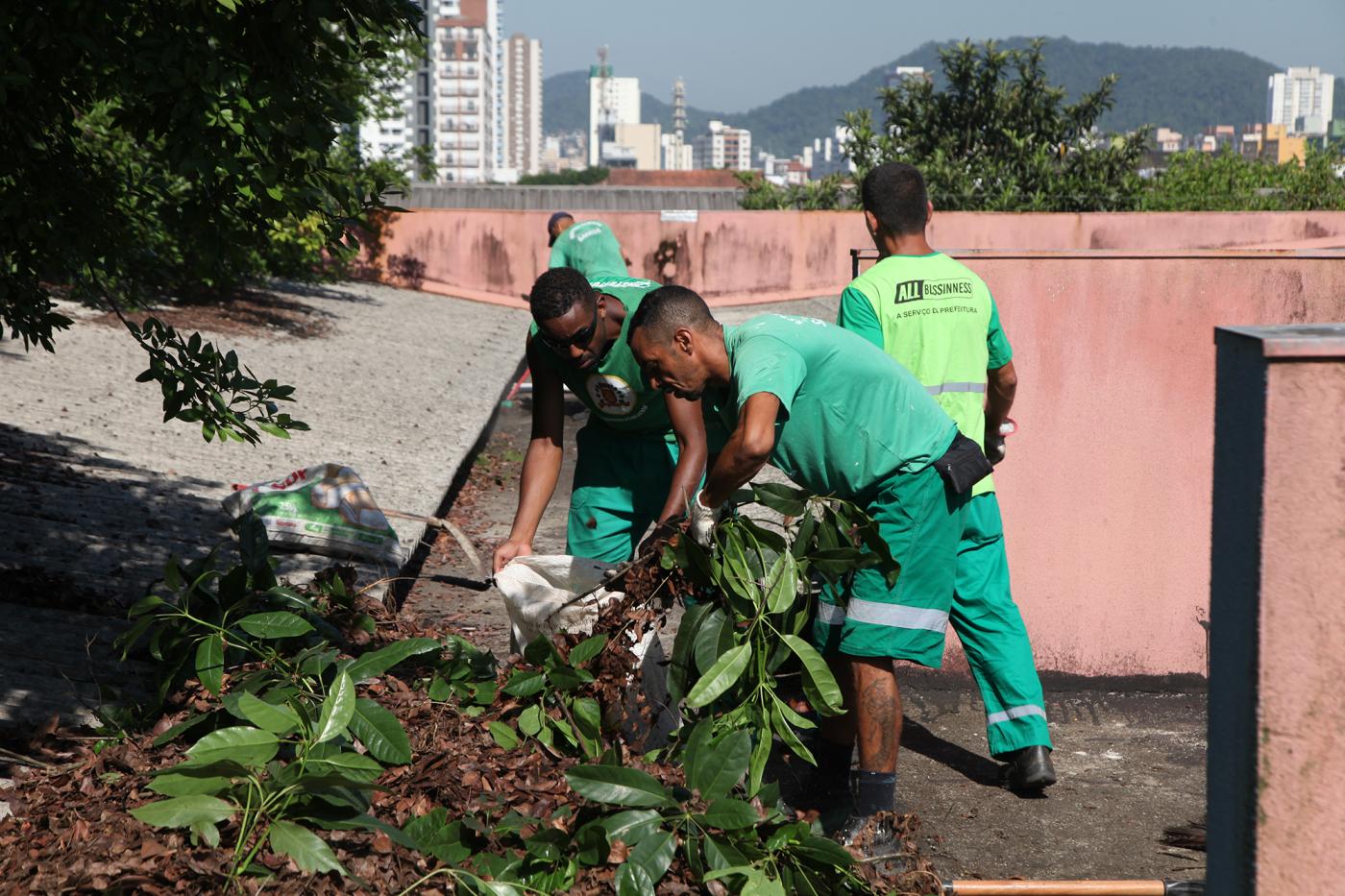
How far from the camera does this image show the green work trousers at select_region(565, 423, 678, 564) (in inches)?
184

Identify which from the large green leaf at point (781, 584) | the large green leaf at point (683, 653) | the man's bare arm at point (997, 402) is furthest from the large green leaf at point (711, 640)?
the man's bare arm at point (997, 402)

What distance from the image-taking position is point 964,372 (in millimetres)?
4488

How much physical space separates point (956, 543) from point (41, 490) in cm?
469

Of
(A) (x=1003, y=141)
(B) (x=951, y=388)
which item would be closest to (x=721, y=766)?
(B) (x=951, y=388)

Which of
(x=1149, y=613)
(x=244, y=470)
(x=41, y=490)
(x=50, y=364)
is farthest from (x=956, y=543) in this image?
(x=50, y=364)

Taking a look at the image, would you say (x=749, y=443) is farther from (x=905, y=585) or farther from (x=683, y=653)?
(x=905, y=585)

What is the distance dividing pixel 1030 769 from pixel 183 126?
3130 mm

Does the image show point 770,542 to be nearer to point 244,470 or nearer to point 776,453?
point 776,453

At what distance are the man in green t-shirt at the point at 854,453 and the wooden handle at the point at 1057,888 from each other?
0.68 m

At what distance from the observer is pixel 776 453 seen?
12.7 ft

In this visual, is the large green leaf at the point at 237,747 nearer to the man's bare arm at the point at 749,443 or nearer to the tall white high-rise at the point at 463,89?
the man's bare arm at the point at 749,443

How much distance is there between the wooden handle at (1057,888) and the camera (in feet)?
10.2

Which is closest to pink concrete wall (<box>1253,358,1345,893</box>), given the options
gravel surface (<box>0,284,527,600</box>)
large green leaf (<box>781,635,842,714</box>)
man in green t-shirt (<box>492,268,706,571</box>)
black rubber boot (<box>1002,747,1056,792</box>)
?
large green leaf (<box>781,635,842,714</box>)

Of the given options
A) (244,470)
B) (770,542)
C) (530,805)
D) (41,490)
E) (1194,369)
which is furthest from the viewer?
(244,470)
